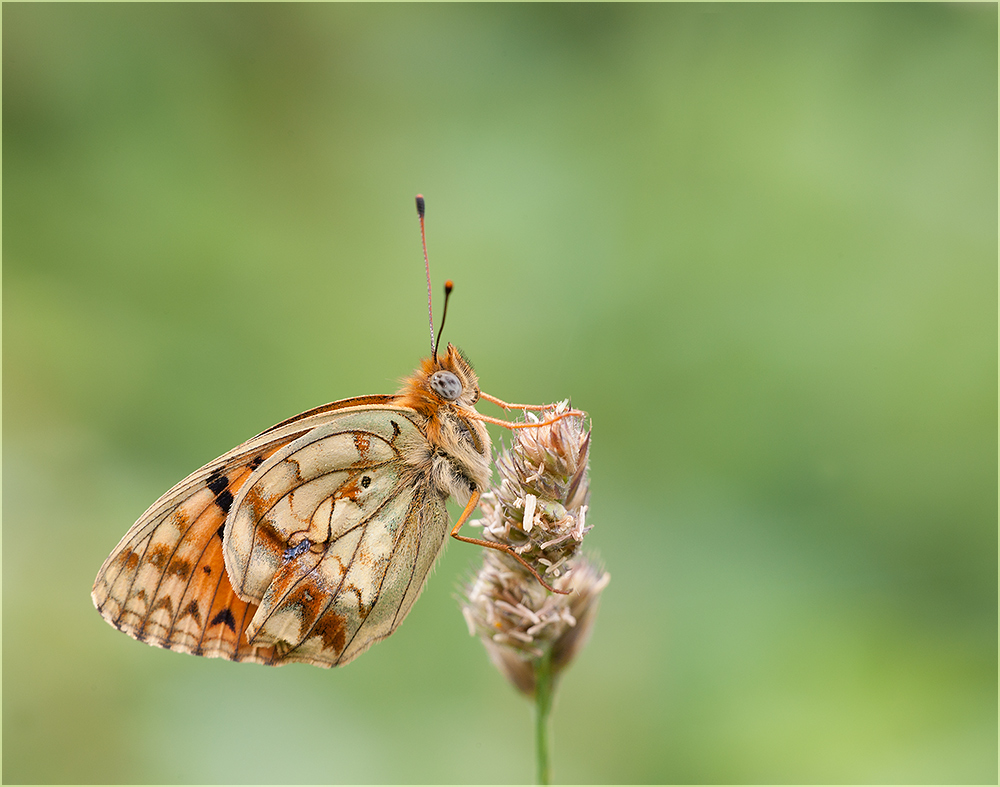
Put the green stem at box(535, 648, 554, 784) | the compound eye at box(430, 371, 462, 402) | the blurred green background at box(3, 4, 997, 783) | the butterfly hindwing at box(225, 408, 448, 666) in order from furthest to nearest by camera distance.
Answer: the blurred green background at box(3, 4, 997, 783) → the compound eye at box(430, 371, 462, 402) → the butterfly hindwing at box(225, 408, 448, 666) → the green stem at box(535, 648, 554, 784)

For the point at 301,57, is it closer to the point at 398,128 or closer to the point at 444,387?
the point at 398,128

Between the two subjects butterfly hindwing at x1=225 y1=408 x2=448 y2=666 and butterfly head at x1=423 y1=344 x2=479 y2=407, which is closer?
butterfly hindwing at x1=225 y1=408 x2=448 y2=666

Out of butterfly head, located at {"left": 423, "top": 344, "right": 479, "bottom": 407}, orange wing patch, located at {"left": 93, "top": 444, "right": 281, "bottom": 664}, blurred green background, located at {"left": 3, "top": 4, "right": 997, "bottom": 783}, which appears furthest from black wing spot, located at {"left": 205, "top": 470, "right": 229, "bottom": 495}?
blurred green background, located at {"left": 3, "top": 4, "right": 997, "bottom": 783}

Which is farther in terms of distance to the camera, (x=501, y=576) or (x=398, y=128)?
(x=398, y=128)

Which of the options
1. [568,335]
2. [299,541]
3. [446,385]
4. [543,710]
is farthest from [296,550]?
[568,335]

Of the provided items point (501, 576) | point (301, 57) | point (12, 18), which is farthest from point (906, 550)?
point (12, 18)

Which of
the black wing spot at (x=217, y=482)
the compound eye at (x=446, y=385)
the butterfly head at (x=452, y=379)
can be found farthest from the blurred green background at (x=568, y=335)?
the black wing spot at (x=217, y=482)

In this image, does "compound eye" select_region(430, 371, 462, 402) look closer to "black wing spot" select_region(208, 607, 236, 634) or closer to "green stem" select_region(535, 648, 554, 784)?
"green stem" select_region(535, 648, 554, 784)

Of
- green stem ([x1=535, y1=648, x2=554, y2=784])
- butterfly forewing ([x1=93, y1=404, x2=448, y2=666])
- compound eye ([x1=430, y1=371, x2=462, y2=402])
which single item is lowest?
green stem ([x1=535, y1=648, x2=554, y2=784])
